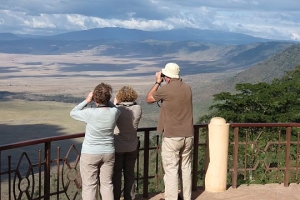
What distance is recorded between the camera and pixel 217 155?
285 inches

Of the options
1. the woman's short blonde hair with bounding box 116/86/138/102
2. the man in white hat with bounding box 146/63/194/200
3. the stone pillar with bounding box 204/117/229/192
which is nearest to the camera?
the woman's short blonde hair with bounding box 116/86/138/102

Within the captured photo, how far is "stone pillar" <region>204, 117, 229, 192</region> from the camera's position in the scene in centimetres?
716

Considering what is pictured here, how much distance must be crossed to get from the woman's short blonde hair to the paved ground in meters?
1.93

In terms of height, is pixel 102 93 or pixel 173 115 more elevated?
pixel 102 93

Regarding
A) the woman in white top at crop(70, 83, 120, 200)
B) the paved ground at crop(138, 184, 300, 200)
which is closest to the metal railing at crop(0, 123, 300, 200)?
the paved ground at crop(138, 184, 300, 200)

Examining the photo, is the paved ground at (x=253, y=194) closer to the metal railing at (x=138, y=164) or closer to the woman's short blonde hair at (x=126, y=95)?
the metal railing at (x=138, y=164)

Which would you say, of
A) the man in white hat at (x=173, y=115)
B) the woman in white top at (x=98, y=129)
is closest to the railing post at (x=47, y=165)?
the woman in white top at (x=98, y=129)

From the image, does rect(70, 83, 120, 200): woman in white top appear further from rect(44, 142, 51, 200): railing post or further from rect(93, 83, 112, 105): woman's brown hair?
rect(44, 142, 51, 200): railing post

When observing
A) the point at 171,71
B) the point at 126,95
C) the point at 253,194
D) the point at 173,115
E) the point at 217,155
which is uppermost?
the point at 171,71

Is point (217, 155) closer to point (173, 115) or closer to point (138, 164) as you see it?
point (138, 164)

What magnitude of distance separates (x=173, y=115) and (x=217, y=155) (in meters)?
1.53

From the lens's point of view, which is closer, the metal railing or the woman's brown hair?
the woman's brown hair

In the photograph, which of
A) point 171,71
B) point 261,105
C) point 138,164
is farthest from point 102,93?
point 261,105

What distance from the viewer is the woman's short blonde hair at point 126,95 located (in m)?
5.78
